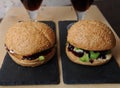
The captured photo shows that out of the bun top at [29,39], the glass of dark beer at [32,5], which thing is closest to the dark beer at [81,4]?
the glass of dark beer at [32,5]

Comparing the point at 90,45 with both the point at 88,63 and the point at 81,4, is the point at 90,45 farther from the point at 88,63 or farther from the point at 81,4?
the point at 81,4

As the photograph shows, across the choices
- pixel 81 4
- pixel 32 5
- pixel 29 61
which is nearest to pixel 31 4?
pixel 32 5

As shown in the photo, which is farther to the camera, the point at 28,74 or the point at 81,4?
the point at 81,4

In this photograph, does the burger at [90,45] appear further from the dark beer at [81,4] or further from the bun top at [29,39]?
the dark beer at [81,4]

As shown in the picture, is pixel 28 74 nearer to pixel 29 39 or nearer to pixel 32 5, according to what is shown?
pixel 29 39

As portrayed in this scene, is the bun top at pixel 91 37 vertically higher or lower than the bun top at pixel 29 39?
lower

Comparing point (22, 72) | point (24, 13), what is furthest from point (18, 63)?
point (24, 13)
